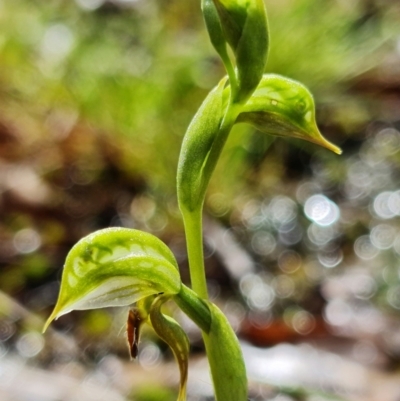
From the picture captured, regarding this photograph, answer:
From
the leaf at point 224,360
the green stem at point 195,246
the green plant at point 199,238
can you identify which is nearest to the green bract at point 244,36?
the green plant at point 199,238

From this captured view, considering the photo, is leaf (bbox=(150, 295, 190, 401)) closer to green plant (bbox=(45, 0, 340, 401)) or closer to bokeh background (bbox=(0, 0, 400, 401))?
green plant (bbox=(45, 0, 340, 401))

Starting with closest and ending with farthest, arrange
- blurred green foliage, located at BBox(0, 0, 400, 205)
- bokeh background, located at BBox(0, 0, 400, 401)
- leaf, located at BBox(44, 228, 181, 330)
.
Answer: leaf, located at BBox(44, 228, 181, 330), bokeh background, located at BBox(0, 0, 400, 401), blurred green foliage, located at BBox(0, 0, 400, 205)

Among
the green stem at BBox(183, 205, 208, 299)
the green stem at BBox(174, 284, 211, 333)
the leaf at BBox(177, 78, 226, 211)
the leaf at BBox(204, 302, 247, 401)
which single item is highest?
the leaf at BBox(177, 78, 226, 211)

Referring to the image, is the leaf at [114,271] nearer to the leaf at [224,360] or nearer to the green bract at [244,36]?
the leaf at [224,360]

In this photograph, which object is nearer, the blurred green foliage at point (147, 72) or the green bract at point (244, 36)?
the green bract at point (244, 36)

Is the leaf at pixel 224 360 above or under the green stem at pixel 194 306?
under

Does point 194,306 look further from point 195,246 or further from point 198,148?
point 198,148

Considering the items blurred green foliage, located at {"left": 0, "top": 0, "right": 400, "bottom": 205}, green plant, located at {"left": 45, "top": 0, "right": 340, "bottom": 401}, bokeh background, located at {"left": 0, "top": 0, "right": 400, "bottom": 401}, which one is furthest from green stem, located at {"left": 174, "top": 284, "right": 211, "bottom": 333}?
blurred green foliage, located at {"left": 0, "top": 0, "right": 400, "bottom": 205}
